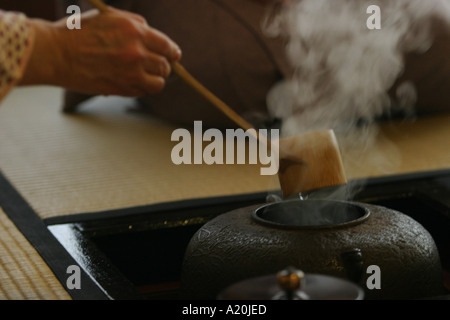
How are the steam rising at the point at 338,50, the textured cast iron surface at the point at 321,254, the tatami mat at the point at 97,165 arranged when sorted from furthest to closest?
the steam rising at the point at 338,50 < the tatami mat at the point at 97,165 < the textured cast iron surface at the point at 321,254

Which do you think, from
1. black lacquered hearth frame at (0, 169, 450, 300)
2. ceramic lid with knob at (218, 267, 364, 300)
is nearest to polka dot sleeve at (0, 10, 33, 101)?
black lacquered hearth frame at (0, 169, 450, 300)

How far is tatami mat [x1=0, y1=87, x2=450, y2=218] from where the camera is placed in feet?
6.91

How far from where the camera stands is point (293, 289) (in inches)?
38.9

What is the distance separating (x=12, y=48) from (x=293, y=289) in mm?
595

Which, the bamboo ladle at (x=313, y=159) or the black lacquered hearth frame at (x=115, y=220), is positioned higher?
the bamboo ladle at (x=313, y=159)

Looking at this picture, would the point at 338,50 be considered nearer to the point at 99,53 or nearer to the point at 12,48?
the point at 99,53

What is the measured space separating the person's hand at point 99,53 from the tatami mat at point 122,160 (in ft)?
2.18

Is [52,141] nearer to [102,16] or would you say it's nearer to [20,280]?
[20,280]

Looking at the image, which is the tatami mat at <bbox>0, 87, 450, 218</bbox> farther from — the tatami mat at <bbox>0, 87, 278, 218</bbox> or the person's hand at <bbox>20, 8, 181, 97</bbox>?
the person's hand at <bbox>20, 8, 181, 97</bbox>

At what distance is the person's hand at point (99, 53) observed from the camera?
4.25 ft

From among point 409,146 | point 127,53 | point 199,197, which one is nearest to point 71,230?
point 199,197

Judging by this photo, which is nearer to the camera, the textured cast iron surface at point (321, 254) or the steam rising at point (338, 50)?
the textured cast iron surface at point (321, 254)
